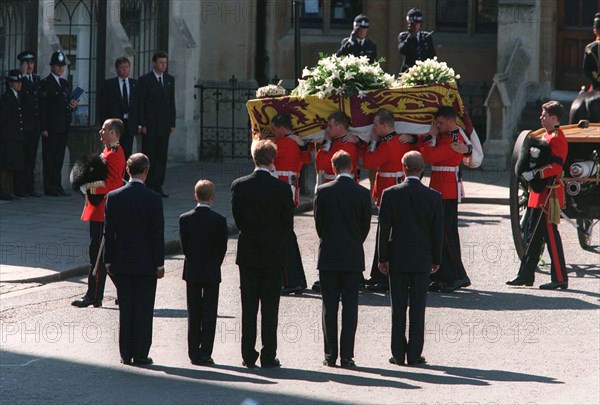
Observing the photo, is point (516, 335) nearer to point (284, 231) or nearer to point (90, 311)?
point (284, 231)

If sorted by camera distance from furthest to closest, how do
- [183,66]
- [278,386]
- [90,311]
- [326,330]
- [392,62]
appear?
[392,62] < [183,66] < [90,311] < [326,330] < [278,386]

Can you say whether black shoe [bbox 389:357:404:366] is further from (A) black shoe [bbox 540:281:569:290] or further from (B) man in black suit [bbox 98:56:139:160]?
(B) man in black suit [bbox 98:56:139:160]

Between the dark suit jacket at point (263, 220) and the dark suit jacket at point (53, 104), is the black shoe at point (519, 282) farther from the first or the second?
the dark suit jacket at point (53, 104)

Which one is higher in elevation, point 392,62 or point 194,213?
point 392,62

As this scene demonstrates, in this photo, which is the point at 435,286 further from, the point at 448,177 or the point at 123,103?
the point at 123,103

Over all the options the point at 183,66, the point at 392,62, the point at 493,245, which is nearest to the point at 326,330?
the point at 493,245

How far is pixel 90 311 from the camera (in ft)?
43.0

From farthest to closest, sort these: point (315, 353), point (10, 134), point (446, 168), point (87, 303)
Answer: point (10, 134) < point (446, 168) < point (87, 303) < point (315, 353)

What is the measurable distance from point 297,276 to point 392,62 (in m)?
13.7

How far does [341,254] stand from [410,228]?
0.58m

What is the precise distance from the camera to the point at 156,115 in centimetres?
2077

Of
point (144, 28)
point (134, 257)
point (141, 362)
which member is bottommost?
point (141, 362)

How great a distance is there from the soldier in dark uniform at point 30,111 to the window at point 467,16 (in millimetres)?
9594

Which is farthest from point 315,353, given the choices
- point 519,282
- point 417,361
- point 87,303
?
point 519,282
